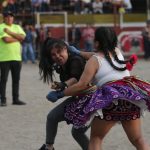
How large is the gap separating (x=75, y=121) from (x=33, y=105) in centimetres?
558

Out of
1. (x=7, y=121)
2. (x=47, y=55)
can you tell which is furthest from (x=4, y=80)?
(x=47, y=55)

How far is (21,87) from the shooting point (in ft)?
46.9

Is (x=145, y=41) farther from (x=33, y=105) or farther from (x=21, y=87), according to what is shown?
(x=33, y=105)

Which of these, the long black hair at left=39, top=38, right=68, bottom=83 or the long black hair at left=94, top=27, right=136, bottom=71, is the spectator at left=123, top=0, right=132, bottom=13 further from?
the long black hair at left=94, top=27, right=136, bottom=71

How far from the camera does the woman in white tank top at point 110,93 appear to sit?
203 inches

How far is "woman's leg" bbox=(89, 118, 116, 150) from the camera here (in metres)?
5.23

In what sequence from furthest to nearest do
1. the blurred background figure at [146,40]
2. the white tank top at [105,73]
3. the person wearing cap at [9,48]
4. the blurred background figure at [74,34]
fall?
the blurred background figure at [74,34]
the blurred background figure at [146,40]
the person wearing cap at [9,48]
the white tank top at [105,73]

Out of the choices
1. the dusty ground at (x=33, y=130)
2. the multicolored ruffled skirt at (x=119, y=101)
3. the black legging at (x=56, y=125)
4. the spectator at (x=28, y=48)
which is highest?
the multicolored ruffled skirt at (x=119, y=101)

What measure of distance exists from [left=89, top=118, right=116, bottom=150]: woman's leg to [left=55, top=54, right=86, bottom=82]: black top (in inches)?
28.4

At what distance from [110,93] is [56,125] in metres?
1.27

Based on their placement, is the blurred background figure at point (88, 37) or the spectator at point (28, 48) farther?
the blurred background figure at point (88, 37)

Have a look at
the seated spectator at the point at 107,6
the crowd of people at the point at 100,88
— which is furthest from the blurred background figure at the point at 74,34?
the crowd of people at the point at 100,88

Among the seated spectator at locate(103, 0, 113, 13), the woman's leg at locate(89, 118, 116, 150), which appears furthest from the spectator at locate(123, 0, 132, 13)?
the woman's leg at locate(89, 118, 116, 150)

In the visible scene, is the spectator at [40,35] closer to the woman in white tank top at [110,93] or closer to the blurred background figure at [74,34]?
the blurred background figure at [74,34]
